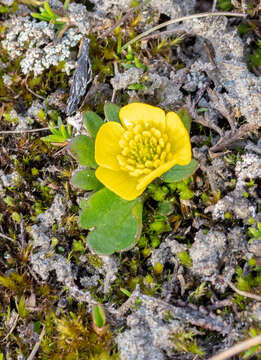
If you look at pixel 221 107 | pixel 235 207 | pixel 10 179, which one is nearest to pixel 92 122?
pixel 10 179

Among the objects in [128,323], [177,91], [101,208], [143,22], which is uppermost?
[143,22]

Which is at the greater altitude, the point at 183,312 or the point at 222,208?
the point at 222,208

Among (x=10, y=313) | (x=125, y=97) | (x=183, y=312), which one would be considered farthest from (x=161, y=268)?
(x=125, y=97)

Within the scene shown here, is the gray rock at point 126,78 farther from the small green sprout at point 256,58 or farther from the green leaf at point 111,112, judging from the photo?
the small green sprout at point 256,58

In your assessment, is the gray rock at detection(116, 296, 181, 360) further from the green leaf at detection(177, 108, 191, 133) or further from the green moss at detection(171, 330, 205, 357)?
the green leaf at detection(177, 108, 191, 133)

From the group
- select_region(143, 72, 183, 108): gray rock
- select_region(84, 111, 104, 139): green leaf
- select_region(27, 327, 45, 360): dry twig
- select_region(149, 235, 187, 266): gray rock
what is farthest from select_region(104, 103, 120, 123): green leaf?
select_region(27, 327, 45, 360): dry twig

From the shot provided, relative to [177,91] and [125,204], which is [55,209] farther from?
[177,91]
